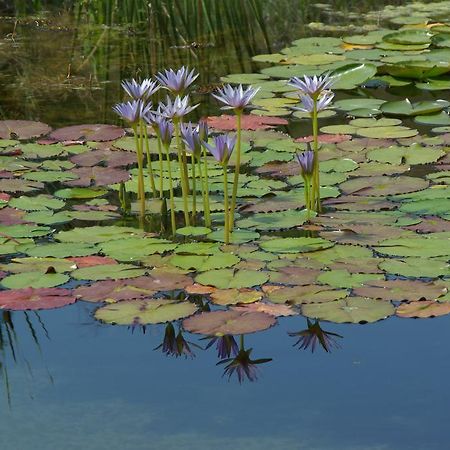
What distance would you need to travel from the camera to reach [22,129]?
541cm

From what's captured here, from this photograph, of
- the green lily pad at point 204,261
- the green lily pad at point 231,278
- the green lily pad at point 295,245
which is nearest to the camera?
the green lily pad at point 231,278

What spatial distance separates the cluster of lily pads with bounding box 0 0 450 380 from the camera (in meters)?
3.55

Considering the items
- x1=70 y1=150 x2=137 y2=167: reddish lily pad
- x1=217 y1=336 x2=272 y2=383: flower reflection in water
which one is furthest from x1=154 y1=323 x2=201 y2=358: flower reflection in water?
x1=70 y1=150 x2=137 y2=167: reddish lily pad

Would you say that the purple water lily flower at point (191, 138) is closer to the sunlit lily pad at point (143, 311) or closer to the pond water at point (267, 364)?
the pond water at point (267, 364)

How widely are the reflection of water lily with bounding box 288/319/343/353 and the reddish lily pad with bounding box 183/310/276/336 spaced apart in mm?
101

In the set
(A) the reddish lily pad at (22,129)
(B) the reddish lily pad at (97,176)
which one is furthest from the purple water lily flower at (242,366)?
(A) the reddish lily pad at (22,129)

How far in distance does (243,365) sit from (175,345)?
0.25m

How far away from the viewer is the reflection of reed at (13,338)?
3225 mm

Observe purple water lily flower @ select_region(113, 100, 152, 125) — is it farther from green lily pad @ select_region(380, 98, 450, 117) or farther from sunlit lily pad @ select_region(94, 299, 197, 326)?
green lily pad @ select_region(380, 98, 450, 117)

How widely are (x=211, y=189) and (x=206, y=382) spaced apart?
162 centimetres

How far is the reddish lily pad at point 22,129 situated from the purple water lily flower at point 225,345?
2241 mm

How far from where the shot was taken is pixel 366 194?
179 inches

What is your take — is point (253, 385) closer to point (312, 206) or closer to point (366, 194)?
point (312, 206)

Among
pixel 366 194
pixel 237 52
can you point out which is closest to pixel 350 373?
pixel 366 194
